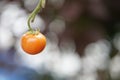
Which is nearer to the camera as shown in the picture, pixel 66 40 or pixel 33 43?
pixel 33 43

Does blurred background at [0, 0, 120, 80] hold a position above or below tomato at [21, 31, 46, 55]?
above

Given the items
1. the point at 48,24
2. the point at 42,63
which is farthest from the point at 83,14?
the point at 42,63

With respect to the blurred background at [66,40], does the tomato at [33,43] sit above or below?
below

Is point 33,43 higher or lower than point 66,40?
lower

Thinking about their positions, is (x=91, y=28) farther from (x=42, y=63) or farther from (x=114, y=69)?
(x=42, y=63)

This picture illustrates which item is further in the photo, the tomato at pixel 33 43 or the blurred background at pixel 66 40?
the blurred background at pixel 66 40
